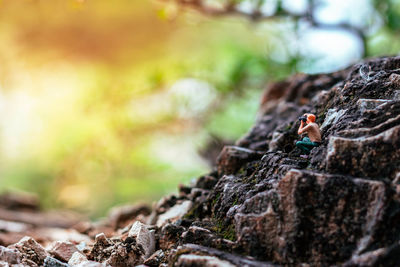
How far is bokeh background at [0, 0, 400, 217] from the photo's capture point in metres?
8.48

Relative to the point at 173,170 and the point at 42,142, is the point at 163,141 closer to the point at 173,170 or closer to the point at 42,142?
the point at 173,170

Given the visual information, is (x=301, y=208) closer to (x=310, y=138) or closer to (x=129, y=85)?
(x=310, y=138)

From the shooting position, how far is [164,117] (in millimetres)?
9312

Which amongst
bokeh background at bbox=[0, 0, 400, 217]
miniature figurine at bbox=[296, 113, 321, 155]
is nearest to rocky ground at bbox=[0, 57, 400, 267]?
miniature figurine at bbox=[296, 113, 321, 155]

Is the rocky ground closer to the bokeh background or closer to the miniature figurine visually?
the miniature figurine

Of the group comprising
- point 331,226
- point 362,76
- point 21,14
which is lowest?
point 331,226

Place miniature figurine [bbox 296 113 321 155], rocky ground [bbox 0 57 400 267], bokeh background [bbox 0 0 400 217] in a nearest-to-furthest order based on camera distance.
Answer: rocky ground [bbox 0 57 400 267]
miniature figurine [bbox 296 113 321 155]
bokeh background [bbox 0 0 400 217]

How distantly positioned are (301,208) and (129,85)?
738 cm

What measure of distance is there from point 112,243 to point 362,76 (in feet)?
8.11

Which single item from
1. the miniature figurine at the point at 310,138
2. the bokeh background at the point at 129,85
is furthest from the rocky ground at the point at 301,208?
the bokeh background at the point at 129,85

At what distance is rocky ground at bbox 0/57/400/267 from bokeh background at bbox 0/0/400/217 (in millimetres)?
4899

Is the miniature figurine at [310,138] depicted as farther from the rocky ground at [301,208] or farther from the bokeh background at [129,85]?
the bokeh background at [129,85]

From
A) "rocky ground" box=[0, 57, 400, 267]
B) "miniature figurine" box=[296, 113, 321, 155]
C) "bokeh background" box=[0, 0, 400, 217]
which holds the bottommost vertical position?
"rocky ground" box=[0, 57, 400, 267]

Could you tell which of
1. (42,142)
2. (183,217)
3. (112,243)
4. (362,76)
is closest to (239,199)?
(183,217)
